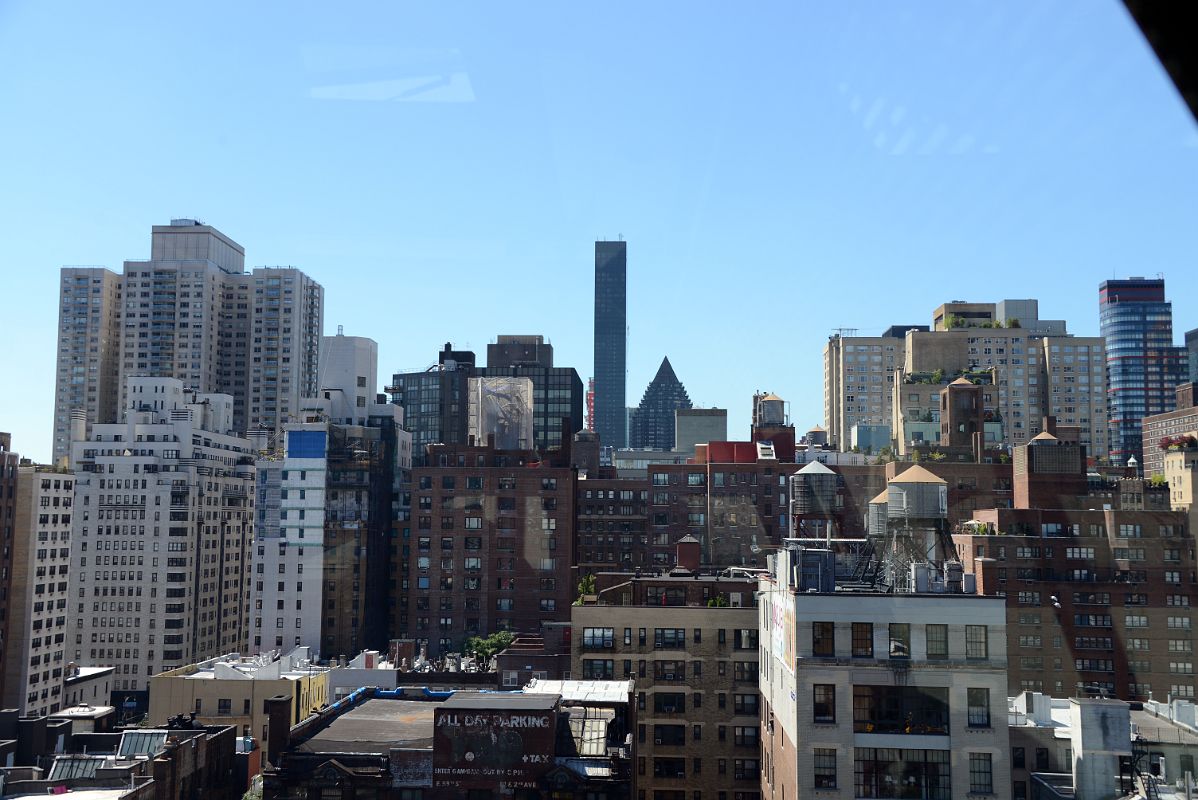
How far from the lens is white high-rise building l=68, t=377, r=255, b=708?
64.2 meters

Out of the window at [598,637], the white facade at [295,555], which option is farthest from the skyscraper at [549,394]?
the window at [598,637]

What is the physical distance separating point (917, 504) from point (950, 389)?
30.6 meters

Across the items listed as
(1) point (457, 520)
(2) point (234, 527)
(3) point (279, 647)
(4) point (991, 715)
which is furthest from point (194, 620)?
(4) point (991, 715)

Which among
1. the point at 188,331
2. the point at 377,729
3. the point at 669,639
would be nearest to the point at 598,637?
the point at 669,639

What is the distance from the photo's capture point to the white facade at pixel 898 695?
21.7m

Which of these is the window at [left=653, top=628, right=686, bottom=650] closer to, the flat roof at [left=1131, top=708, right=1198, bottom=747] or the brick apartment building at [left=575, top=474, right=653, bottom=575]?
the flat roof at [left=1131, top=708, right=1198, bottom=747]

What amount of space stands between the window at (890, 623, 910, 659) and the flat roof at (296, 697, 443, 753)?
30.9ft

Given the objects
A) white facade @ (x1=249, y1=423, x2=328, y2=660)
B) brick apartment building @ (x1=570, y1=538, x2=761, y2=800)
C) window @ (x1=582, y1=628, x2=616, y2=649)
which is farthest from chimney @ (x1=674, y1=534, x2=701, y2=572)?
white facade @ (x1=249, y1=423, x2=328, y2=660)

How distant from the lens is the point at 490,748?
22.1 meters

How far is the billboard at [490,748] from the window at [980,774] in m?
8.34

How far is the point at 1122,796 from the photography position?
22125 millimetres

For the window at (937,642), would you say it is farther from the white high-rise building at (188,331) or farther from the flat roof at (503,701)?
the white high-rise building at (188,331)

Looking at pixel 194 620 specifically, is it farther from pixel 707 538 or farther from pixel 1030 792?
pixel 1030 792

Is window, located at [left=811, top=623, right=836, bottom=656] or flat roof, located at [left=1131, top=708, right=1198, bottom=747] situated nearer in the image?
window, located at [left=811, top=623, right=836, bottom=656]
